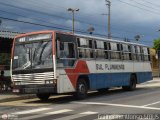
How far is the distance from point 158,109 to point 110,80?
317 inches

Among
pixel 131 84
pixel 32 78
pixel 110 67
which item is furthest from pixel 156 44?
pixel 32 78

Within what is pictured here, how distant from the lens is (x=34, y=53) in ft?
60.4

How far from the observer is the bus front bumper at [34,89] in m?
17.7

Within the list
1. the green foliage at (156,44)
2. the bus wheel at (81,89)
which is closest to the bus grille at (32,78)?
the bus wheel at (81,89)

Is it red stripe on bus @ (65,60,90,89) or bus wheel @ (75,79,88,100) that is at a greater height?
red stripe on bus @ (65,60,90,89)

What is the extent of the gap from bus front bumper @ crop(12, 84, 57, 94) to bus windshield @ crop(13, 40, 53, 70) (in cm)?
83

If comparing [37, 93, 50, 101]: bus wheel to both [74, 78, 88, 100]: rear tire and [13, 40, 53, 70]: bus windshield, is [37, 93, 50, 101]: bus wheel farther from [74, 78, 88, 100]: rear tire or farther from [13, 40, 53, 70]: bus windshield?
[13, 40, 53, 70]: bus windshield

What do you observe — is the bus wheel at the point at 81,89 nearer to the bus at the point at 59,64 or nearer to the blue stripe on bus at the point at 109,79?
the bus at the point at 59,64

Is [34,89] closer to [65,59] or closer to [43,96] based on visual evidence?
[65,59]

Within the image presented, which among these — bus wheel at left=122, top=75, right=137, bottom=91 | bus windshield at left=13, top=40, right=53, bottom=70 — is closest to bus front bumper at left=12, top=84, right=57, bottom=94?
bus windshield at left=13, top=40, right=53, bottom=70

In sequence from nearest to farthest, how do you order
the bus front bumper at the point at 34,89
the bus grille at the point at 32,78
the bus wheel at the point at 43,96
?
the bus front bumper at the point at 34,89 < the bus grille at the point at 32,78 < the bus wheel at the point at 43,96

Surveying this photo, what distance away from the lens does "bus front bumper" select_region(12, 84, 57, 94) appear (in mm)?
17703

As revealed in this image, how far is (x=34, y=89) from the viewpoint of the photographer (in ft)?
59.1

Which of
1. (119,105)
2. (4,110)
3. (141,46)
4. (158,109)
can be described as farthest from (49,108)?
(141,46)
